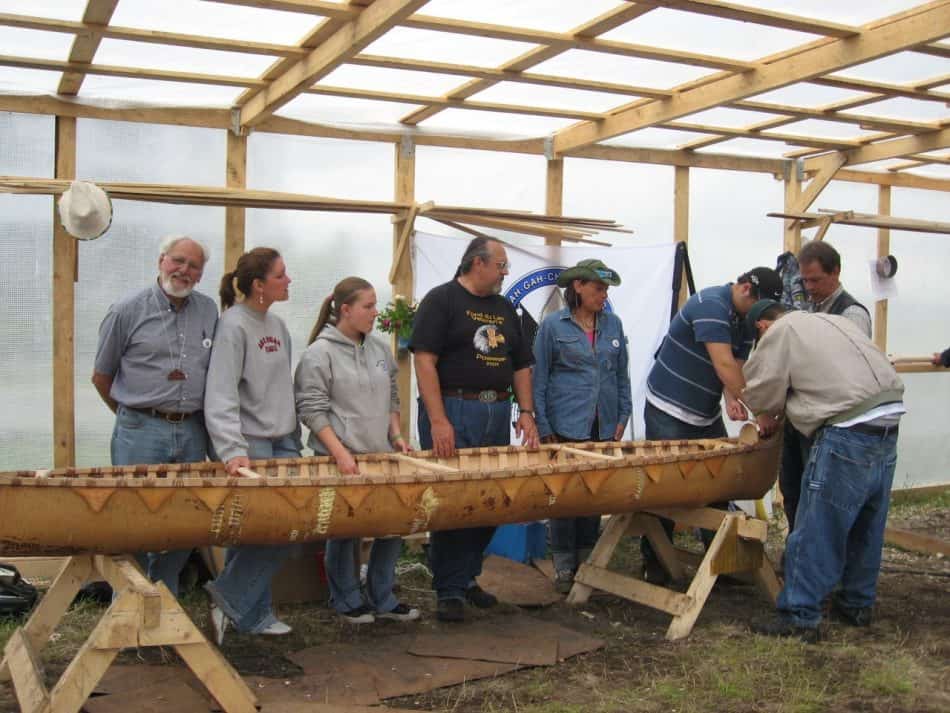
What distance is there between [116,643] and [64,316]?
8.73 feet

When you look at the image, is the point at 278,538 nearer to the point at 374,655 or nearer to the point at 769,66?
the point at 374,655

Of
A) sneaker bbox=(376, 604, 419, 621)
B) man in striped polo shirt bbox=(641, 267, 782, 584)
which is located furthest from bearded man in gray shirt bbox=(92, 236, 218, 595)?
man in striped polo shirt bbox=(641, 267, 782, 584)

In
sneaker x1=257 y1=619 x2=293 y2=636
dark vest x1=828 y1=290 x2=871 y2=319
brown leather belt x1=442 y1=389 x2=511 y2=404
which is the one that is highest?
dark vest x1=828 y1=290 x2=871 y2=319

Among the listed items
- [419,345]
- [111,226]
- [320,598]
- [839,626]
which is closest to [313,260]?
[111,226]

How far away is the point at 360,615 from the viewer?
16.6 feet

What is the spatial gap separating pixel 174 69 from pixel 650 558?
364cm

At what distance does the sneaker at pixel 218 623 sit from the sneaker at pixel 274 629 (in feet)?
0.70

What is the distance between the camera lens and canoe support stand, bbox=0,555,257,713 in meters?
3.49

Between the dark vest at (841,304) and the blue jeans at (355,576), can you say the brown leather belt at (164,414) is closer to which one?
the blue jeans at (355,576)

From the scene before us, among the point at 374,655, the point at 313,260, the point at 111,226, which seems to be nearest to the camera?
the point at 374,655

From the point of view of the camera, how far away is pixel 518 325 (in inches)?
209

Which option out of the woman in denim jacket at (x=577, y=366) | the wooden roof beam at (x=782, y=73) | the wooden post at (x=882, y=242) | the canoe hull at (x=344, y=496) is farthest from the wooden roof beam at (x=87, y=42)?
the wooden post at (x=882, y=242)

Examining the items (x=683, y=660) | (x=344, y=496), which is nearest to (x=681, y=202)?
(x=683, y=660)

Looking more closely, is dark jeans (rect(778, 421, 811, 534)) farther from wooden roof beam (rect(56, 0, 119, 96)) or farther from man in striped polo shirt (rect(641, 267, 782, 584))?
wooden roof beam (rect(56, 0, 119, 96))
